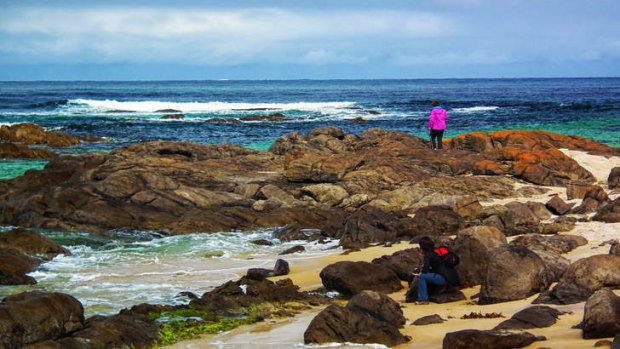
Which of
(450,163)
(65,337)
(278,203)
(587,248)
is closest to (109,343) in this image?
(65,337)

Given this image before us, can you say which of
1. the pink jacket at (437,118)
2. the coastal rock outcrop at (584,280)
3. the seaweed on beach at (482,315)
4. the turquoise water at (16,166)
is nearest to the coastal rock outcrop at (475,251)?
the coastal rock outcrop at (584,280)

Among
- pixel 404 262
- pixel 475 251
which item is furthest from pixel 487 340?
pixel 404 262

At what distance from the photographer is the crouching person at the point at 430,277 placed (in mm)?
12570

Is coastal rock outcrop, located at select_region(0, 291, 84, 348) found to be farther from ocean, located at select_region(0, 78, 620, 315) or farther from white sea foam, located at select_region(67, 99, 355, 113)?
white sea foam, located at select_region(67, 99, 355, 113)

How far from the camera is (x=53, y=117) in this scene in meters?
64.3

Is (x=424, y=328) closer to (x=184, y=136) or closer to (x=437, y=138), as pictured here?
(x=437, y=138)

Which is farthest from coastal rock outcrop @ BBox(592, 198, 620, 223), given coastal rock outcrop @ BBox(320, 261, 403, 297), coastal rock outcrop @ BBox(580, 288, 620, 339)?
coastal rock outcrop @ BBox(580, 288, 620, 339)

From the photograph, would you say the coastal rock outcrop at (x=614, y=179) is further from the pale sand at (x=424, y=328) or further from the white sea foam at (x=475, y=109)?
the white sea foam at (x=475, y=109)

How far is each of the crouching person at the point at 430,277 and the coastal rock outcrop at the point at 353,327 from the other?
73.7 inches

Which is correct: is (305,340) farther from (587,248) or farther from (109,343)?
(587,248)

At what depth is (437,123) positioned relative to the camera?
2748cm

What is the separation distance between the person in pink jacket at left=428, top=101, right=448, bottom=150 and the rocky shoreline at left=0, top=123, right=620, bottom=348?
0.65 m

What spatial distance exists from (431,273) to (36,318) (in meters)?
5.74

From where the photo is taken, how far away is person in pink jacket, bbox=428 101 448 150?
27.2m
